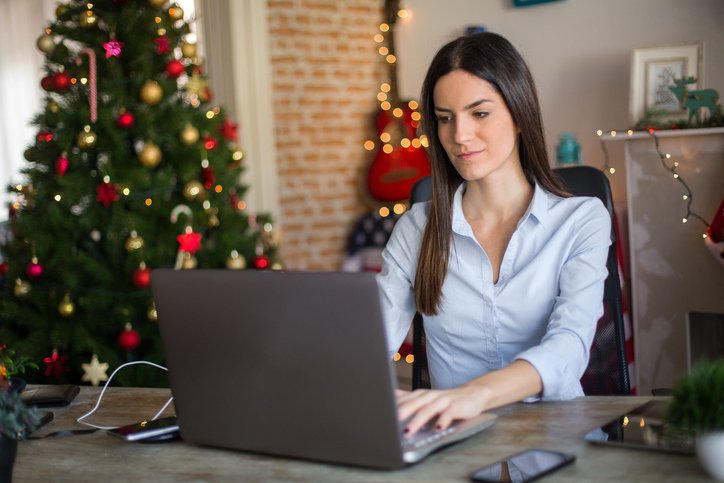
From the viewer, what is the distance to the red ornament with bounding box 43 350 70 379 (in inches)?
90.5

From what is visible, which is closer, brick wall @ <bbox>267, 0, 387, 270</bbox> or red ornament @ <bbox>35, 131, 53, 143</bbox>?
red ornament @ <bbox>35, 131, 53, 143</bbox>

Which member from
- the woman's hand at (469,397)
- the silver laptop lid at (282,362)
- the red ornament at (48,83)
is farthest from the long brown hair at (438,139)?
the red ornament at (48,83)

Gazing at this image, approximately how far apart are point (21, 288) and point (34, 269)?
0.10 meters

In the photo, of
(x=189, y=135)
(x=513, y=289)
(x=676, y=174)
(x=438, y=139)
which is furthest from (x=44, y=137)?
(x=676, y=174)

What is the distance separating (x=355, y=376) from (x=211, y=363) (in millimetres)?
219

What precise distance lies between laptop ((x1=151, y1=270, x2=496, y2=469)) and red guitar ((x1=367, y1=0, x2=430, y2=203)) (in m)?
3.01

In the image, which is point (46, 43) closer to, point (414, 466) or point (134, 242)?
point (134, 242)

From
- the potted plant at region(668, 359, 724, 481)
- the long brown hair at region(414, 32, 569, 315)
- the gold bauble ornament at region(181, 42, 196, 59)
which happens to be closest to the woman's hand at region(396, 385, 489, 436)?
the potted plant at region(668, 359, 724, 481)

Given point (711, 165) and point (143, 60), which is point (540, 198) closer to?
point (711, 165)

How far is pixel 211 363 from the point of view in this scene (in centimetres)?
89

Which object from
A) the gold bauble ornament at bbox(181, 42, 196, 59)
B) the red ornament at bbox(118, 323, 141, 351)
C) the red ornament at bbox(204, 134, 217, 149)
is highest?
the gold bauble ornament at bbox(181, 42, 196, 59)

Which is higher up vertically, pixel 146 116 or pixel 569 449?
pixel 146 116

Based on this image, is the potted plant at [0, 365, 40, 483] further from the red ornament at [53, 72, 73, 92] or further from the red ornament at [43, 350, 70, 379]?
the red ornament at [53, 72, 73, 92]

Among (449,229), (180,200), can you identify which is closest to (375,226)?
(180,200)
